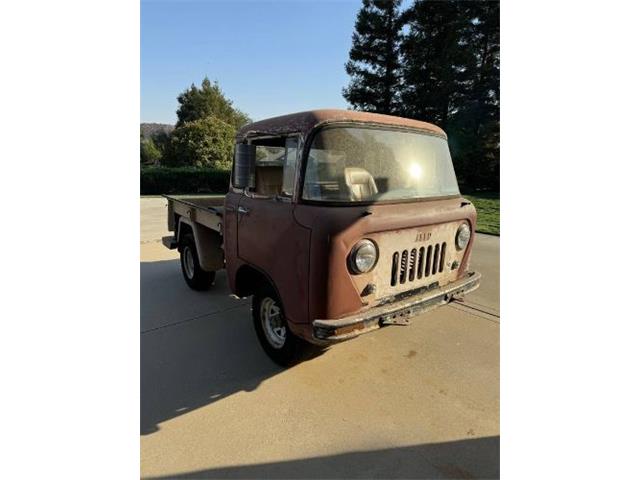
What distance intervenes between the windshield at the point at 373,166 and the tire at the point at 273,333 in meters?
1.07

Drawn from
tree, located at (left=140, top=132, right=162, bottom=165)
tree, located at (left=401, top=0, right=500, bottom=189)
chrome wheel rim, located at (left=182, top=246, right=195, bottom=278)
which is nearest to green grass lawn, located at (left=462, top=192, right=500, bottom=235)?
tree, located at (left=401, top=0, right=500, bottom=189)

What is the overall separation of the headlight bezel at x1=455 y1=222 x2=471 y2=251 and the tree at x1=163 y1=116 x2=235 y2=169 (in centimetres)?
2486

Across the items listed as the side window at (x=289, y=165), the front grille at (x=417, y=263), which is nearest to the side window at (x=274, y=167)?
the side window at (x=289, y=165)

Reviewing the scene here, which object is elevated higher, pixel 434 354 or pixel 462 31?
pixel 462 31

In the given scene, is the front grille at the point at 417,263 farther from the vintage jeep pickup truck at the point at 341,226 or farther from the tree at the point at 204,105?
the tree at the point at 204,105

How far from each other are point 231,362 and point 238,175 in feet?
5.69

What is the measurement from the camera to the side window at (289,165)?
279 cm

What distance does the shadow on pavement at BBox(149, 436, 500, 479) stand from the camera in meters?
2.17

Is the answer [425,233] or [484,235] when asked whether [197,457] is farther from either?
[484,235]

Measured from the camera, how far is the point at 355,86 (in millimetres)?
23266

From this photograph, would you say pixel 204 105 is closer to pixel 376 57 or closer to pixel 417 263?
pixel 376 57

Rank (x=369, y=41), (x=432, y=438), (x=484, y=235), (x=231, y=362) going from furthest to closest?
(x=369, y=41) → (x=484, y=235) → (x=231, y=362) → (x=432, y=438)

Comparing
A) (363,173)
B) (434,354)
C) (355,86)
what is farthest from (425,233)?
(355,86)

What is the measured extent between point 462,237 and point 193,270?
146 inches
